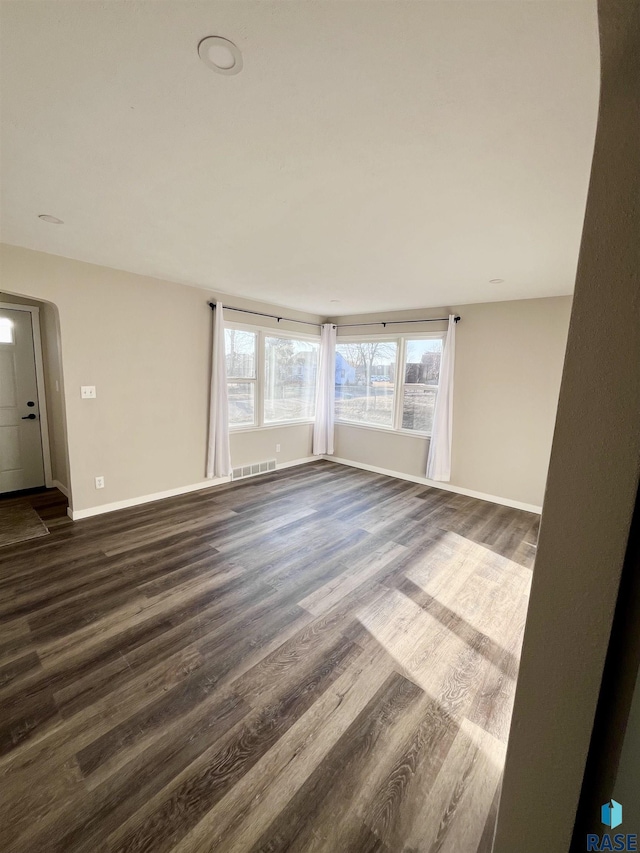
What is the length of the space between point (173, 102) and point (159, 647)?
252 cm

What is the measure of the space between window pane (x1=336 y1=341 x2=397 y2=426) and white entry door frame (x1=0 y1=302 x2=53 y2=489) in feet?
13.3

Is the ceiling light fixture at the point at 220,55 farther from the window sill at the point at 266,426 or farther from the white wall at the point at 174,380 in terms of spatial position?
the window sill at the point at 266,426

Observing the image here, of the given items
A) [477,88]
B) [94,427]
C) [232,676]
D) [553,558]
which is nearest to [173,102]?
[477,88]

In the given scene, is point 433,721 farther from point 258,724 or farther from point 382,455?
point 382,455

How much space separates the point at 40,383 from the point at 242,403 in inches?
94.4

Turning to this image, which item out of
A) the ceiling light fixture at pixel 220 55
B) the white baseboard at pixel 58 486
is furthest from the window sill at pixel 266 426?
the ceiling light fixture at pixel 220 55

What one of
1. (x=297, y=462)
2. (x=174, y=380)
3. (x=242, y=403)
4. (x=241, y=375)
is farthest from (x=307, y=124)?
(x=297, y=462)

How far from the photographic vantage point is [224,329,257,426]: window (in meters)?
4.63

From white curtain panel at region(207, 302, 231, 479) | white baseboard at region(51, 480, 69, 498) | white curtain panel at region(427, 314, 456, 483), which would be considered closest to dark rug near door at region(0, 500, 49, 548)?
white baseboard at region(51, 480, 69, 498)

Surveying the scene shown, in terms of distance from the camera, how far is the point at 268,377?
202 inches

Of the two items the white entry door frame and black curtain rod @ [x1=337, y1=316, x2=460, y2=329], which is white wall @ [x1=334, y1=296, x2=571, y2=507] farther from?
the white entry door frame

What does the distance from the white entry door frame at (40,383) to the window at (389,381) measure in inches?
160

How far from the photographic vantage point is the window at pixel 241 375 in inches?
182

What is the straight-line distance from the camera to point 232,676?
1736mm
